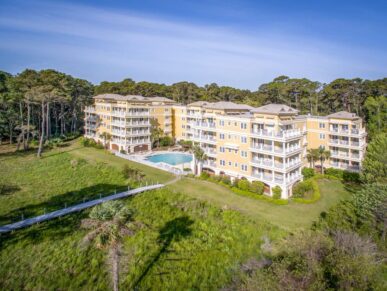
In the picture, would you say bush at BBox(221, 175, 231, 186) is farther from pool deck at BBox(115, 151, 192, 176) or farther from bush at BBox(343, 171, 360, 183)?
bush at BBox(343, 171, 360, 183)

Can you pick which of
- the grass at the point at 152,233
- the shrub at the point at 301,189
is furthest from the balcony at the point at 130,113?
the shrub at the point at 301,189

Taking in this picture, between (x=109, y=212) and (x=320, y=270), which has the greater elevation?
(x=109, y=212)

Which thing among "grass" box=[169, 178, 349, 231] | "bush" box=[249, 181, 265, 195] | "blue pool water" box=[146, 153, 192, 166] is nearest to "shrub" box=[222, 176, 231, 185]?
"grass" box=[169, 178, 349, 231]

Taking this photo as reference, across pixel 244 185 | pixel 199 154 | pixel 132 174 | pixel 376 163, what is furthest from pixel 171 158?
pixel 376 163

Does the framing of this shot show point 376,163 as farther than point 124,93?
No

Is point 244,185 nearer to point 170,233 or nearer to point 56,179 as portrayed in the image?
point 170,233

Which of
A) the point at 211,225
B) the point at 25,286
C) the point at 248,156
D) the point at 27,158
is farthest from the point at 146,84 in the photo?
the point at 25,286

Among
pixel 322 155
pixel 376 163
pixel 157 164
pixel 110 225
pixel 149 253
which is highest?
pixel 376 163
